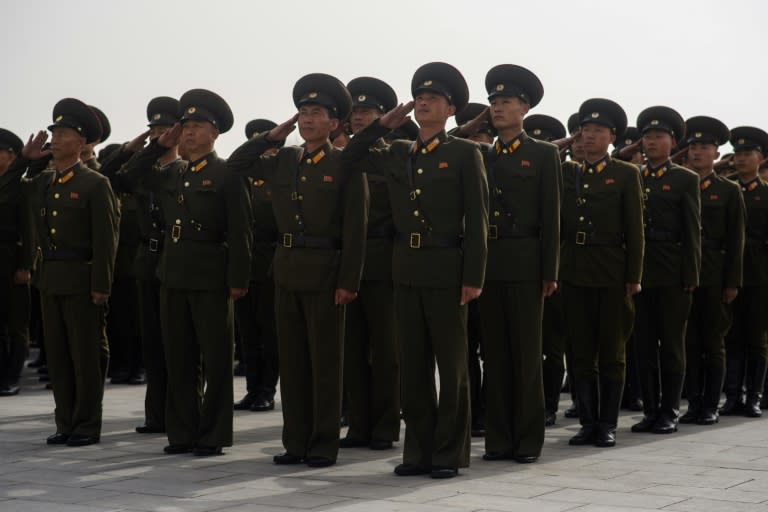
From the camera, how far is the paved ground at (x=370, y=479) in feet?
20.7

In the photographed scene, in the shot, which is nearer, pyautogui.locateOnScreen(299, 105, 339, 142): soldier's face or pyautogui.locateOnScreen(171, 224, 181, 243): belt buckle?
pyautogui.locateOnScreen(299, 105, 339, 142): soldier's face

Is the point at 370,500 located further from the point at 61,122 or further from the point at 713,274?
the point at 713,274

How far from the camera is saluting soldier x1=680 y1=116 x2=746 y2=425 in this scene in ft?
34.1

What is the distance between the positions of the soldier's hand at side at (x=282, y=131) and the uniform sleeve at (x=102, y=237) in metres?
1.46

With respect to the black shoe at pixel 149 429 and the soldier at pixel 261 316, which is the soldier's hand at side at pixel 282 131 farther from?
the soldier at pixel 261 316

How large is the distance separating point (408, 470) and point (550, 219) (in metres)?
1.88

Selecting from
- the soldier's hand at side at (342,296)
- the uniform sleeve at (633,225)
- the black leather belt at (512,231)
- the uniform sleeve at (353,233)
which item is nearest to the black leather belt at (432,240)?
the uniform sleeve at (353,233)

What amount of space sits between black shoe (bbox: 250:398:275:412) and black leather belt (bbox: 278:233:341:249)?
11.2ft

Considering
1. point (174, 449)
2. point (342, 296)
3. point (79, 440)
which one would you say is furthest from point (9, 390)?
point (342, 296)

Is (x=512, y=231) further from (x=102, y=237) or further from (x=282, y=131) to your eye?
(x=102, y=237)

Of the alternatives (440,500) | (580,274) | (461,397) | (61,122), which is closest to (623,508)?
(440,500)

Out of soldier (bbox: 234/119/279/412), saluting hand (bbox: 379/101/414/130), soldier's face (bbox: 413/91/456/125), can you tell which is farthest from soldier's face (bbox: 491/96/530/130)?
soldier (bbox: 234/119/279/412)

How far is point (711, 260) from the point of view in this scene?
10453 mm

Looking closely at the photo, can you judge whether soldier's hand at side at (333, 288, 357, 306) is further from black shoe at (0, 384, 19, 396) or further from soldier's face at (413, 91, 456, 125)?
black shoe at (0, 384, 19, 396)
